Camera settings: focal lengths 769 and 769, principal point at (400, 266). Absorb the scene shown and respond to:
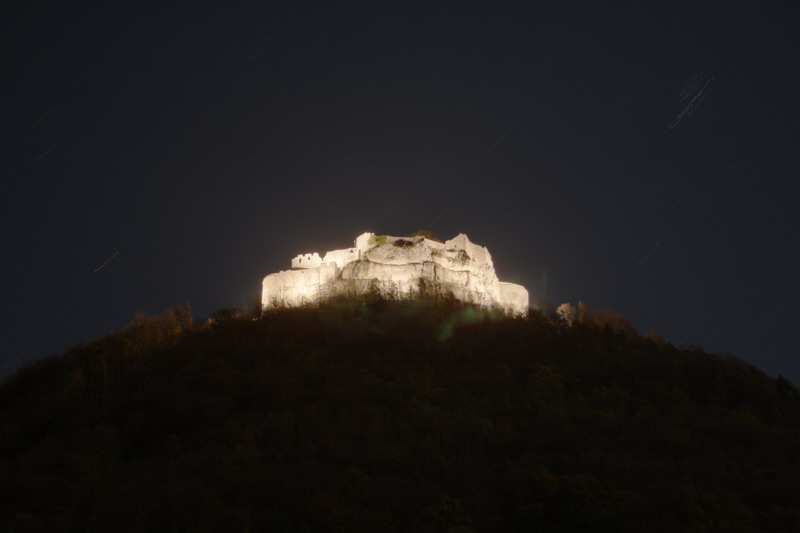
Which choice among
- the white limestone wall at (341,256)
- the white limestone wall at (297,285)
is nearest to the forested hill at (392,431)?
the white limestone wall at (297,285)

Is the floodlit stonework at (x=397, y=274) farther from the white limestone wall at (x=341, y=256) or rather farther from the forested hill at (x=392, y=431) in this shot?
the forested hill at (x=392, y=431)

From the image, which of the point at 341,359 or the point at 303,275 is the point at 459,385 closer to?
the point at 341,359

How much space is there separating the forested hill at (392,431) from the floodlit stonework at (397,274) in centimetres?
429

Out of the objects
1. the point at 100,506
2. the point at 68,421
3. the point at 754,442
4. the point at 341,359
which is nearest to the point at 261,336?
the point at 341,359

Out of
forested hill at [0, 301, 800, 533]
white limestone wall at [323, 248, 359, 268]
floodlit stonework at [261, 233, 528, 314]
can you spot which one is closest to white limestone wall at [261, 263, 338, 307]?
floodlit stonework at [261, 233, 528, 314]

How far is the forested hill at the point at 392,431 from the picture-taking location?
20.5 meters

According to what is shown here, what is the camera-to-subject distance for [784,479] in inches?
920

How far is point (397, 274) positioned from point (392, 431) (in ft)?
80.1

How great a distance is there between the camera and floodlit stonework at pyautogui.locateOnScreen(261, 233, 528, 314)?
51.0 metres

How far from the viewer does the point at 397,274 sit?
5159 centimetres

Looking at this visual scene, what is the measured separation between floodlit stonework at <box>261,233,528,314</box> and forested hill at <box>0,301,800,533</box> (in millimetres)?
4291

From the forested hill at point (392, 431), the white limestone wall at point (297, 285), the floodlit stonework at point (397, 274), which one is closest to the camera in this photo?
the forested hill at point (392, 431)

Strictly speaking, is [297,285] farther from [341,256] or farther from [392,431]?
[392,431]

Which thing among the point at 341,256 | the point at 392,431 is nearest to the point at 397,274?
the point at 341,256
